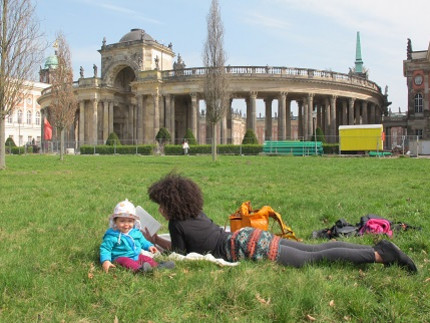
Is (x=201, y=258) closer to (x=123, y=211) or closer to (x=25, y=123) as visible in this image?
(x=123, y=211)

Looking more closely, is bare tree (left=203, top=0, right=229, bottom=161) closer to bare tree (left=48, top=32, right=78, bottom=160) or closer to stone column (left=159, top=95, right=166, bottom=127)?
bare tree (left=48, top=32, right=78, bottom=160)

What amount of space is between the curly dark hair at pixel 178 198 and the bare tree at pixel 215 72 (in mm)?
23233

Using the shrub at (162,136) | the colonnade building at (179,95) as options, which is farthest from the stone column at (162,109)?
the shrub at (162,136)

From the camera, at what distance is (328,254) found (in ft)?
15.6

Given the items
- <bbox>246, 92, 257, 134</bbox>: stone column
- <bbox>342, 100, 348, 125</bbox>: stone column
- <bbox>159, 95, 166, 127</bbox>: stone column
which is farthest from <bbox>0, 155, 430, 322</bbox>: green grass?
<bbox>342, 100, 348, 125</bbox>: stone column

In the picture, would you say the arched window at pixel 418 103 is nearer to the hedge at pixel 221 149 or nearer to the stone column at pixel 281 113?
the stone column at pixel 281 113

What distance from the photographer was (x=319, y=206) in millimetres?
9242

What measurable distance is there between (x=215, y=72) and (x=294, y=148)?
16244mm

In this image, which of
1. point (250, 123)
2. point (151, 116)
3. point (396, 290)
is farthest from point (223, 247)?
point (151, 116)

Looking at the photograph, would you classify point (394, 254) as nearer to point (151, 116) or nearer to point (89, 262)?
point (89, 262)

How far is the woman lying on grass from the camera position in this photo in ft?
15.3

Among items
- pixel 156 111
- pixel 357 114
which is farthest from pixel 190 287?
pixel 357 114

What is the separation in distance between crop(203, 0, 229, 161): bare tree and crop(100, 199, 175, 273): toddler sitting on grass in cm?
2327

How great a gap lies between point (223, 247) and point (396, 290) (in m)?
1.87
